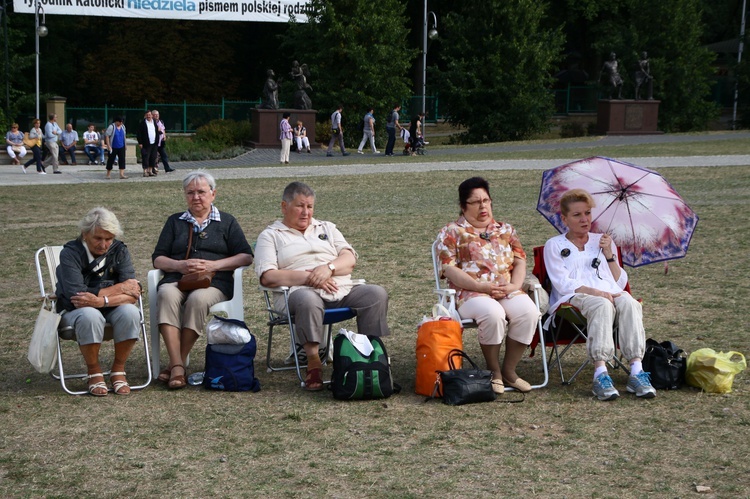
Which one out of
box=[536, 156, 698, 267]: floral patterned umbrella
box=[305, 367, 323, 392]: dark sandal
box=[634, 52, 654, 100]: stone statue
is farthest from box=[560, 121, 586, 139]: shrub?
box=[305, 367, 323, 392]: dark sandal

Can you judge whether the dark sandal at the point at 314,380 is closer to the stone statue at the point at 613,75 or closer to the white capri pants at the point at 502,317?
the white capri pants at the point at 502,317

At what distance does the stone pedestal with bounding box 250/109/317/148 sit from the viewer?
33.8 meters

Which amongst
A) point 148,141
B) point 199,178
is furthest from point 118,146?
point 199,178

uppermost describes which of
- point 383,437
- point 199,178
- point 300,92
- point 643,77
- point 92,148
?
point 643,77

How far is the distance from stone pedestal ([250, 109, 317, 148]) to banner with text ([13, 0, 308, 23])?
22.7 ft

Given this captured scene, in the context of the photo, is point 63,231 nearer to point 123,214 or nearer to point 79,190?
point 123,214

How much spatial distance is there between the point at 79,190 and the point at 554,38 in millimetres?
25997

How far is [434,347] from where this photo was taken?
19.9ft

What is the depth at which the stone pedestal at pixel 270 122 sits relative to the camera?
111 ft

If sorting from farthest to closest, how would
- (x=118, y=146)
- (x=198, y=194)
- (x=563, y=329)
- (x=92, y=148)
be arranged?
(x=92, y=148)
(x=118, y=146)
(x=198, y=194)
(x=563, y=329)

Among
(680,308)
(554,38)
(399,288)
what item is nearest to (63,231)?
(399,288)

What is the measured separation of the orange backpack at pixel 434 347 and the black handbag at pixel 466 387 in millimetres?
92

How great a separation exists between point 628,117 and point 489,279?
113 ft

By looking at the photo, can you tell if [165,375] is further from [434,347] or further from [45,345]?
[434,347]
